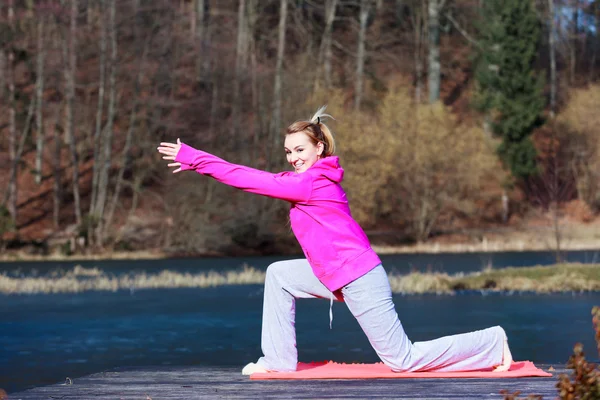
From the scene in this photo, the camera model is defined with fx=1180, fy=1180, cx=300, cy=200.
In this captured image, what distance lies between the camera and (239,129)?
165 ft

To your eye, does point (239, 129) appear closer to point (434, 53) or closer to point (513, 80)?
point (434, 53)

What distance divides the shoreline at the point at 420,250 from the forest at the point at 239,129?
0.38 metres

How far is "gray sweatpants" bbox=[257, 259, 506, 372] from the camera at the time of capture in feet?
23.7

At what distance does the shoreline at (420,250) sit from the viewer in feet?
141

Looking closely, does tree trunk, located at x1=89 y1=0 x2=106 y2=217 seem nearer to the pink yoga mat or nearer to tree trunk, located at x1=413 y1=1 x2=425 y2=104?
tree trunk, located at x1=413 y1=1 x2=425 y2=104

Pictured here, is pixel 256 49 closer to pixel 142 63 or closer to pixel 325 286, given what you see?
pixel 142 63

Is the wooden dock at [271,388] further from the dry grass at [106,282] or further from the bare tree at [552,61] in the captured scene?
the bare tree at [552,61]

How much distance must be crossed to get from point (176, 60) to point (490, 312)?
28808 mm

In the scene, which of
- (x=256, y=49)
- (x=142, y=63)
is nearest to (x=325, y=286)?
(x=142, y=63)

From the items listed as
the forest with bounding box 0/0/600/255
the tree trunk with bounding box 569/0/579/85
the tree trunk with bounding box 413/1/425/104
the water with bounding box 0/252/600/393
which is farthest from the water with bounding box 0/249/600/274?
the tree trunk with bounding box 569/0/579/85

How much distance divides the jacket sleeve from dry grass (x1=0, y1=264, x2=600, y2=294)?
73.3ft

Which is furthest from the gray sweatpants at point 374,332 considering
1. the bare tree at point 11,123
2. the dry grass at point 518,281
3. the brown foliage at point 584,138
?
the brown foliage at point 584,138

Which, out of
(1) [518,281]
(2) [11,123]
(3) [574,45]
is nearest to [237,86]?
(2) [11,123]

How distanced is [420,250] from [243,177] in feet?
134
